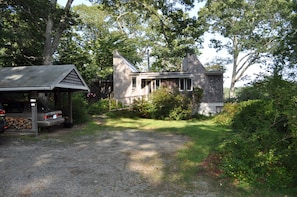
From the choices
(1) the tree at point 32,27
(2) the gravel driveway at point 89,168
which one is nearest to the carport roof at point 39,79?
(2) the gravel driveway at point 89,168

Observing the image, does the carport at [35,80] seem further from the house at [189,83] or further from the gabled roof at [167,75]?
the house at [189,83]

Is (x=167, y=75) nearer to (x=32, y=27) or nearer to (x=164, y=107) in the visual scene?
(x=164, y=107)

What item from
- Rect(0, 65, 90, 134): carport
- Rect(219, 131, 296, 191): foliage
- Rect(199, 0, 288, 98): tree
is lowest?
Rect(219, 131, 296, 191): foliage

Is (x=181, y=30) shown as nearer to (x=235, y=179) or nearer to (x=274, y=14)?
(x=235, y=179)

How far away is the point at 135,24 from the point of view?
141 ft

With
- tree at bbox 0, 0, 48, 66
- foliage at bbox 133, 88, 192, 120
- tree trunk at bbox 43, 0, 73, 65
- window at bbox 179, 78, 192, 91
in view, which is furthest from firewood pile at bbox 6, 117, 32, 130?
window at bbox 179, 78, 192, 91

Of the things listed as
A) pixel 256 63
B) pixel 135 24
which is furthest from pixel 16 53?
pixel 256 63

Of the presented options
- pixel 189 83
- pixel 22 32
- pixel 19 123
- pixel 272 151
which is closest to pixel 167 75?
pixel 189 83

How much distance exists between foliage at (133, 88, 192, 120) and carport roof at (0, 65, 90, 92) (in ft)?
25.5

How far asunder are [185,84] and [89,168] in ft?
65.6

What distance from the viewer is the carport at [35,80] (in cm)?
1102

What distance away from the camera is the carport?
36.2ft

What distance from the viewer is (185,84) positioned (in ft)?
84.0

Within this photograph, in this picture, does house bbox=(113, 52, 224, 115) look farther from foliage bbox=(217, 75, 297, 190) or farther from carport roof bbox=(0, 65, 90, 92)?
foliage bbox=(217, 75, 297, 190)
